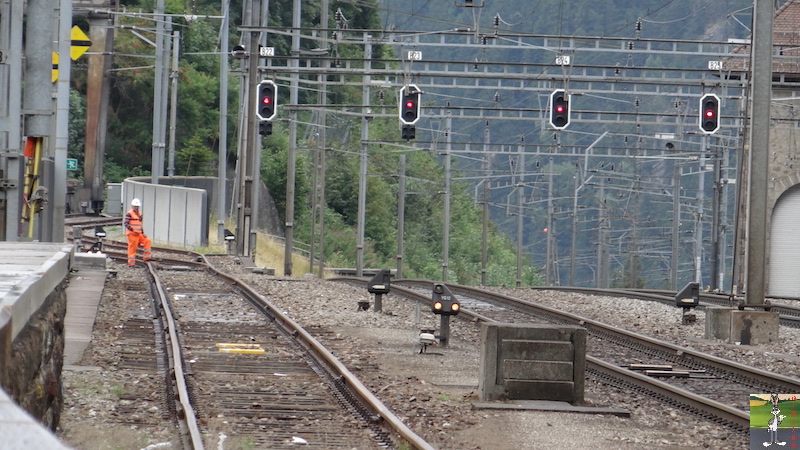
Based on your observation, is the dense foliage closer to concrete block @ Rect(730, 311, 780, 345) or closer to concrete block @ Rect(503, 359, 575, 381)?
concrete block @ Rect(730, 311, 780, 345)

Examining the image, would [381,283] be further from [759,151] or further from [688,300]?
[759,151]

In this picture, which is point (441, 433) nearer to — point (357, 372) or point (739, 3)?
point (357, 372)

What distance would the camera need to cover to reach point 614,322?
22359mm

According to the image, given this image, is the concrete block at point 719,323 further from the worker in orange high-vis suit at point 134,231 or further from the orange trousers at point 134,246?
the orange trousers at point 134,246

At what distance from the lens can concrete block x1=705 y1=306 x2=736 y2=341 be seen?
19.8m

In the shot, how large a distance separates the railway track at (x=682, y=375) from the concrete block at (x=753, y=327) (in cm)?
198

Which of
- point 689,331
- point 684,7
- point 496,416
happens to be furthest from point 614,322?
point 684,7

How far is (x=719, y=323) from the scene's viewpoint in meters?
19.9

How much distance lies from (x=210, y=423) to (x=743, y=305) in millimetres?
12362

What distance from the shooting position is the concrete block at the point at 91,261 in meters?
27.9

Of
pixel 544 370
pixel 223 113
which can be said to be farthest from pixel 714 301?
pixel 544 370

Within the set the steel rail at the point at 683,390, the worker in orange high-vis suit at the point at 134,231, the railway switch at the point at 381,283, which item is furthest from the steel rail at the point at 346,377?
the worker in orange high-vis suit at the point at 134,231

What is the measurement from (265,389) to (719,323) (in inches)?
404

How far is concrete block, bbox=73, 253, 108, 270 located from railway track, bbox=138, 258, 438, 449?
8559 millimetres
